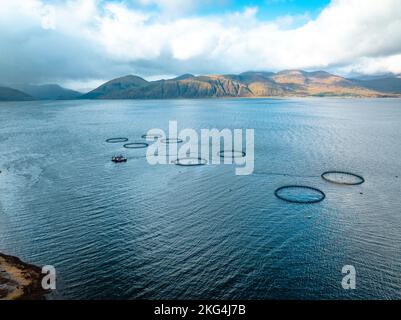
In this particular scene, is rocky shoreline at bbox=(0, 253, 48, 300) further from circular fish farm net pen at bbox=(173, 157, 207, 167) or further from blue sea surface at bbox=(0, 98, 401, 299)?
circular fish farm net pen at bbox=(173, 157, 207, 167)

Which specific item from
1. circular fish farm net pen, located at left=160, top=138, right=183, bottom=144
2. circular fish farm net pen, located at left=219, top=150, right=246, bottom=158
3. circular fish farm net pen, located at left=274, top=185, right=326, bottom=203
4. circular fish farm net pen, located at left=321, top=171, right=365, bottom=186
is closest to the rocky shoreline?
circular fish farm net pen, located at left=274, top=185, right=326, bottom=203

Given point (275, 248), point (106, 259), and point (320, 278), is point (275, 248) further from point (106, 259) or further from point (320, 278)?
point (106, 259)

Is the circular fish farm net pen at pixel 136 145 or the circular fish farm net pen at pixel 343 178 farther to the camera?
the circular fish farm net pen at pixel 136 145

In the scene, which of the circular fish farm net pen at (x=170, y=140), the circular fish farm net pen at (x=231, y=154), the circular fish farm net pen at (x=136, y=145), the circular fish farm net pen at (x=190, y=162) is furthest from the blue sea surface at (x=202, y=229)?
the circular fish farm net pen at (x=170, y=140)

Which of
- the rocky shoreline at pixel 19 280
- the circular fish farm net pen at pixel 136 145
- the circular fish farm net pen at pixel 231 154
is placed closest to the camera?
the rocky shoreline at pixel 19 280

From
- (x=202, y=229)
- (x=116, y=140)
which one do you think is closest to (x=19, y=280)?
(x=202, y=229)

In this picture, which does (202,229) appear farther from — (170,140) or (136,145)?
(170,140)

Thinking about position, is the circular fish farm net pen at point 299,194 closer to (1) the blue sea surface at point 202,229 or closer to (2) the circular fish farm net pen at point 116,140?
(1) the blue sea surface at point 202,229
